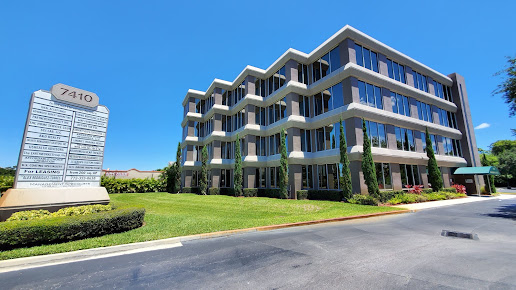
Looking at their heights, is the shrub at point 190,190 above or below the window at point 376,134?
below

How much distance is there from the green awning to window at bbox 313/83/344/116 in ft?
60.1

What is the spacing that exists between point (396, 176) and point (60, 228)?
73.4 feet

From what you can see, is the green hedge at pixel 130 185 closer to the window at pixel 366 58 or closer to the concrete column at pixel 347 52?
the concrete column at pixel 347 52

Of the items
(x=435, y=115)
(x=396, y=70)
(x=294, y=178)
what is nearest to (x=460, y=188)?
(x=435, y=115)

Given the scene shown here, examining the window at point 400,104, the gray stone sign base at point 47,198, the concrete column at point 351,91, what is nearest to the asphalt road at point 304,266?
the gray stone sign base at point 47,198

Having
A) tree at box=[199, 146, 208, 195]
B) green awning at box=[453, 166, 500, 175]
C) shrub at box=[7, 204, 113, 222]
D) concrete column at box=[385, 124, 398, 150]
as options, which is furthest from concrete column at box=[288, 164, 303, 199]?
green awning at box=[453, 166, 500, 175]

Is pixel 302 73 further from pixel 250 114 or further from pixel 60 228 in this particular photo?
pixel 60 228

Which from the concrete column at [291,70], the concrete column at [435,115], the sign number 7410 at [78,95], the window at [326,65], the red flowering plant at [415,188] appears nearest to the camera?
the sign number 7410 at [78,95]

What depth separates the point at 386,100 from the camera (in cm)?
2089

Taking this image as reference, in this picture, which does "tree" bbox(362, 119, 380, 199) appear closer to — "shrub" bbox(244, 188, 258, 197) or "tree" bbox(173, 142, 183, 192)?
"shrub" bbox(244, 188, 258, 197)

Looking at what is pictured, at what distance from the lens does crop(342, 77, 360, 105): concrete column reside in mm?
18656

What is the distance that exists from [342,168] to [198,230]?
42.9ft

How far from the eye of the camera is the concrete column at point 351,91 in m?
18.7

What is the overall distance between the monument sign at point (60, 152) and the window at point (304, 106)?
17107 mm
